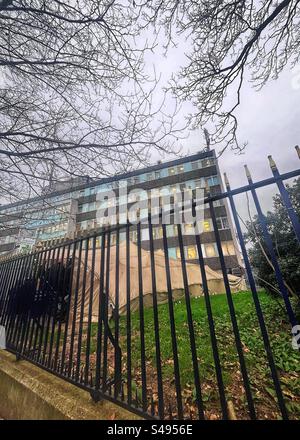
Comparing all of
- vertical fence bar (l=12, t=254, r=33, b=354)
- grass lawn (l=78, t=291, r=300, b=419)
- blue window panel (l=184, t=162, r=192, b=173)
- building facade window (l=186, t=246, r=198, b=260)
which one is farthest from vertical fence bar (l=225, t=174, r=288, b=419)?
blue window panel (l=184, t=162, r=192, b=173)

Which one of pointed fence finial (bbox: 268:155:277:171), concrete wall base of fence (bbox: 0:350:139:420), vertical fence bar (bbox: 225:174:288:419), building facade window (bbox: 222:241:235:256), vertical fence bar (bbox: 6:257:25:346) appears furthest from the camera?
building facade window (bbox: 222:241:235:256)

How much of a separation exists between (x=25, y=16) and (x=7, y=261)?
4836 mm

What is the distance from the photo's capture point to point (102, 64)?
398cm

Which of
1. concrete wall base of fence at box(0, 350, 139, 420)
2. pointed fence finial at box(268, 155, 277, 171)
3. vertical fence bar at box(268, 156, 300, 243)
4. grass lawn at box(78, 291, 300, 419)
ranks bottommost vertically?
grass lawn at box(78, 291, 300, 419)

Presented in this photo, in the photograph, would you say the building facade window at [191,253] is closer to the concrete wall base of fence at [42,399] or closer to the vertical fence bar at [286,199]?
the concrete wall base of fence at [42,399]

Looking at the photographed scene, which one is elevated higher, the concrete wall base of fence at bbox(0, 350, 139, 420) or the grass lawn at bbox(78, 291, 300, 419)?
the concrete wall base of fence at bbox(0, 350, 139, 420)

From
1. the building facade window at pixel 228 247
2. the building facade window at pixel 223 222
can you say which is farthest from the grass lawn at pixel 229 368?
the building facade window at pixel 223 222

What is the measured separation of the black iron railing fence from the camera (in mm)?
1573

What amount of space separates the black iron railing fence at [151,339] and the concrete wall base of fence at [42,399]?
0.29 ft

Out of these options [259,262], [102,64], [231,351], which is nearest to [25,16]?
[102,64]

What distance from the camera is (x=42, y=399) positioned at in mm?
2254

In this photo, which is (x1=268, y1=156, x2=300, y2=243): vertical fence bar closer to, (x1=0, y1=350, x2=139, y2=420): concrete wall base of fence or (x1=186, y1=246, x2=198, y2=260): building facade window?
(x1=0, y1=350, x2=139, y2=420): concrete wall base of fence

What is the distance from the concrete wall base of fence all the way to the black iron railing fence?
9cm

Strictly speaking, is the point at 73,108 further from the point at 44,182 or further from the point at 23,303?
the point at 23,303
